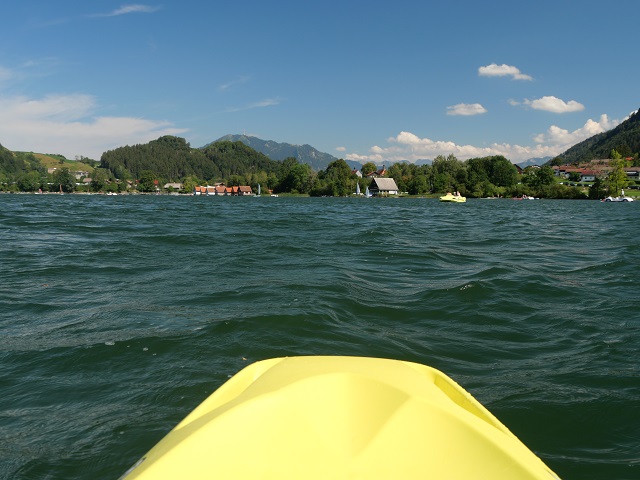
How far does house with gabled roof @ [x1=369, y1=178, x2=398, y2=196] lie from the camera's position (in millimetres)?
137000

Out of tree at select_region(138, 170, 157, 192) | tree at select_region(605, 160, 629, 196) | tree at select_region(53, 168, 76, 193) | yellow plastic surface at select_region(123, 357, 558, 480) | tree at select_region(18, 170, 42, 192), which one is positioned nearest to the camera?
yellow plastic surface at select_region(123, 357, 558, 480)

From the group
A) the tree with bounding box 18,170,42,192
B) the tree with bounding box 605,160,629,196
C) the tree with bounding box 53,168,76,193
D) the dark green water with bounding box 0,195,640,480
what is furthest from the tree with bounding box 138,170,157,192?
the dark green water with bounding box 0,195,640,480

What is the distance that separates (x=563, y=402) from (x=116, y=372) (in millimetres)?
4756

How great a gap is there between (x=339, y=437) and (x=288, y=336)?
3.72 m

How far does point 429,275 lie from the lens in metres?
10.3

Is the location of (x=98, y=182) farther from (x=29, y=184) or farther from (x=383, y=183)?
(x=383, y=183)

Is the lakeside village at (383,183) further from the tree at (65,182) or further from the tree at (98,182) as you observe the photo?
the tree at (98,182)

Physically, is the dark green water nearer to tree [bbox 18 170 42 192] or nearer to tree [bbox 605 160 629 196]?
tree [bbox 605 160 629 196]

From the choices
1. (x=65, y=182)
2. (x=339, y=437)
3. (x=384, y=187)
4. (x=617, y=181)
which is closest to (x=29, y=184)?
(x=65, y=182)

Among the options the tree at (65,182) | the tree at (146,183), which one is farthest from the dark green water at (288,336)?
the tree at (146,183)

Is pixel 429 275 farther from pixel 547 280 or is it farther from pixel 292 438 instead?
pixel 292 438

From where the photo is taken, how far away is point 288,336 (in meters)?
5.97

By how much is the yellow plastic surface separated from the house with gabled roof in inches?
5250

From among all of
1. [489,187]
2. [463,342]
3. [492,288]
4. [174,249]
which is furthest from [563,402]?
[489,187]
